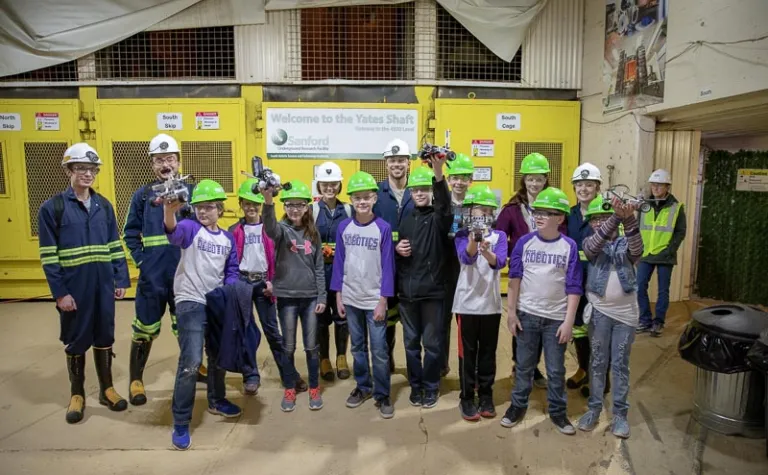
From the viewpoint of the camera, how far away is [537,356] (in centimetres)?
316

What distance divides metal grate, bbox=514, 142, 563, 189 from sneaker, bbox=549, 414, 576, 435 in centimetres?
356

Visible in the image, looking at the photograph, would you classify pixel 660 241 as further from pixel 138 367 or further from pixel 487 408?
pixel 138 367

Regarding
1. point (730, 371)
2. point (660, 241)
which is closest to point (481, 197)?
point (730, 371)

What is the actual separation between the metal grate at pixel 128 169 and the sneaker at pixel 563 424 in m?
5.06

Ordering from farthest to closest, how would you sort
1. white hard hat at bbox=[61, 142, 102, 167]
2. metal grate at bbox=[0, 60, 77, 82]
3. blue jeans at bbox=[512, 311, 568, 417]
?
metal grate at bbox=[0, 60, 77, 82] < white hard hat at bbox=[61, 142, 102, 167] < blue jeans at bbox=[512, 311, 568, 417]

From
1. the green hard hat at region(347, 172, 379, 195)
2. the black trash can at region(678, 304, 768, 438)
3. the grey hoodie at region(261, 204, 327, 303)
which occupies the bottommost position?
the black trash can at region(678, 304, 768, 438)

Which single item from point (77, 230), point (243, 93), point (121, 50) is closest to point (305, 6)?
point (243, 93)

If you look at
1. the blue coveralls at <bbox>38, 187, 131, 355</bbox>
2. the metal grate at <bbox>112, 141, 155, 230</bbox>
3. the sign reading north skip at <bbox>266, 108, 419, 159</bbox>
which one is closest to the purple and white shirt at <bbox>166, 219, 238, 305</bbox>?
the blue coveralls at <bbox>38, 187, 131, 355</bbox>

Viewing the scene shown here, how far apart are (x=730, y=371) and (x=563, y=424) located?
103 centimetres

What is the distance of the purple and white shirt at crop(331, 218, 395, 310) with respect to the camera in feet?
10.6

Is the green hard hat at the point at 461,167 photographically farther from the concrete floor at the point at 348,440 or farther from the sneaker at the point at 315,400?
the sneaker at the point at 315,400

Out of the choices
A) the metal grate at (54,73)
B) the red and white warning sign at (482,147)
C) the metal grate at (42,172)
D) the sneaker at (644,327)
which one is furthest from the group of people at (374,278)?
the metal grate at (54,73)

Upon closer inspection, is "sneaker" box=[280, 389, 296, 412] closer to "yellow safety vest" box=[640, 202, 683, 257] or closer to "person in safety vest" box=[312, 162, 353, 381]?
"person in safety vest" box=[312, 162, 353, 381]

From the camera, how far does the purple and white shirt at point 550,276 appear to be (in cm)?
297
